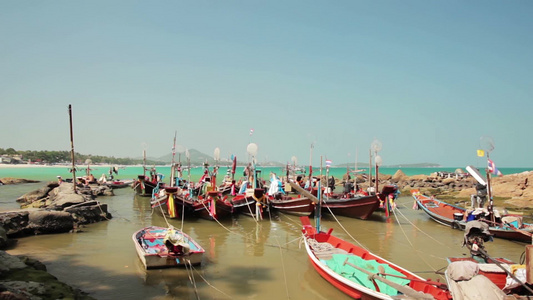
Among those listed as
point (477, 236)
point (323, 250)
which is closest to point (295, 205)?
point (323, 250)

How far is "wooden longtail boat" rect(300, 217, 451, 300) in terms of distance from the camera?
7.02 meters

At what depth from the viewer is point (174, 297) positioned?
27.2ft

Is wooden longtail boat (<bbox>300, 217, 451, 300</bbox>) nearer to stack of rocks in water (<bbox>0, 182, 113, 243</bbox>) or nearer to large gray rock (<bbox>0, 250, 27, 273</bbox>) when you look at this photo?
large gray rock (<bbox>0, 250, 27, 273</bbox>)

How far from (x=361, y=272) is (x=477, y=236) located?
3.07 metres

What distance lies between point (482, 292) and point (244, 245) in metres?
10.1

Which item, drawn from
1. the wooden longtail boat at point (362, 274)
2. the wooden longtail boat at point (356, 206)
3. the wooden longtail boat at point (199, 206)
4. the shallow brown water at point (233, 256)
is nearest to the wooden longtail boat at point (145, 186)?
the shallow brown water at point (233, 256)

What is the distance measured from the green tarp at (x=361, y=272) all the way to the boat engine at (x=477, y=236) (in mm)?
1889

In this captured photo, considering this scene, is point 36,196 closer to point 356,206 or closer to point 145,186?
point 145,186

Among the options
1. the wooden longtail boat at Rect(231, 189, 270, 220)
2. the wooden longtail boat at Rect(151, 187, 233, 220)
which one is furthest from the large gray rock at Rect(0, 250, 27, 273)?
the wooden longtail boat at Rect(231, 189, 270, 220)

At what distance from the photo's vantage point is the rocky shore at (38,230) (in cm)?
657

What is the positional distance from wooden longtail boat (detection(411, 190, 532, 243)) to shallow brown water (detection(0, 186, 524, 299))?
41cm

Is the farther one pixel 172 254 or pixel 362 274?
pixel 172 254

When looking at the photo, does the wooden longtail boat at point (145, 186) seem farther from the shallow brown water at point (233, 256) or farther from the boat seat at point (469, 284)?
the boat seat at point (469, 284)

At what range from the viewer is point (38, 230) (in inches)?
559
